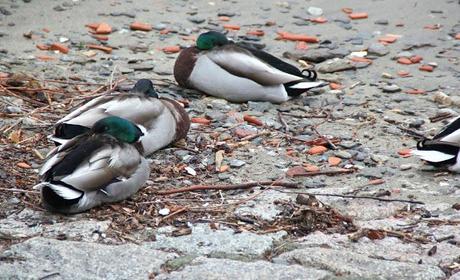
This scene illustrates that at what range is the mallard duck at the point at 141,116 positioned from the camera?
5863 millimetres

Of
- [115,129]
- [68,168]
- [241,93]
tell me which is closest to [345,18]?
[241,93]

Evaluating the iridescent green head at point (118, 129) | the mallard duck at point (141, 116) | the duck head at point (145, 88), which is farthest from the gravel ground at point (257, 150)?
the duck head at point (145, 88)

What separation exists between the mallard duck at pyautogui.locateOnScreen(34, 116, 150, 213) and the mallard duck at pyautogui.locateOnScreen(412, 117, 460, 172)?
1.67m

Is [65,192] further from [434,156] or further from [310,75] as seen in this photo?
[310,75]

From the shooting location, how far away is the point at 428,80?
8.12 meters

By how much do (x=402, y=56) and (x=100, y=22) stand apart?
8.29 feet

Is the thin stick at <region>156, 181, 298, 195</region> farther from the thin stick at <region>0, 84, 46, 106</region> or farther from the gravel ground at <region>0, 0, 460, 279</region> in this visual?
the thin stick at <region>0, 84, 46, 106</region>

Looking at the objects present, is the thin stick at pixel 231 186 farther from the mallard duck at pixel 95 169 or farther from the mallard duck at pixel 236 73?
the mallard duck at pixel 236 73

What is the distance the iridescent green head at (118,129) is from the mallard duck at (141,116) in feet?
0.95

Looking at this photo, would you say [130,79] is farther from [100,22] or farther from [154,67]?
[100,22]

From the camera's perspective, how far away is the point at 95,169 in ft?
16.8

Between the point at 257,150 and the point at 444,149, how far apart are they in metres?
1.11

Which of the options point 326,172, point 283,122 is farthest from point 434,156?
point 283,122

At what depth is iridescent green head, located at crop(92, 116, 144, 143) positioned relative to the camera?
555cm
